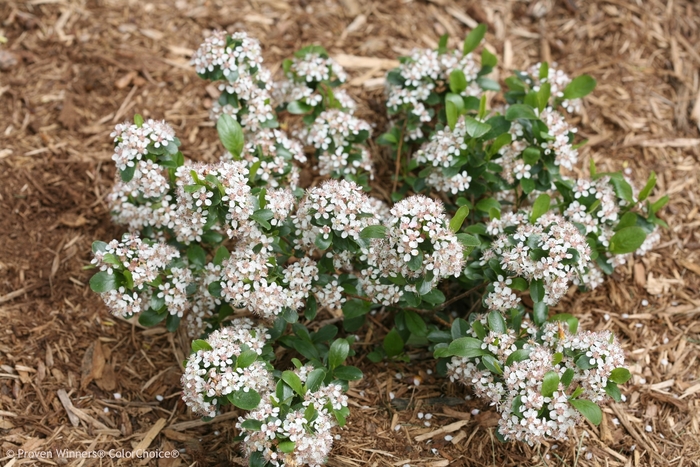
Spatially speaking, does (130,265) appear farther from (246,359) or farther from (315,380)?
(315,380)

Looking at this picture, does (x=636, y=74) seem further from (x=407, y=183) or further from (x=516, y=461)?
(x=516, y=461)

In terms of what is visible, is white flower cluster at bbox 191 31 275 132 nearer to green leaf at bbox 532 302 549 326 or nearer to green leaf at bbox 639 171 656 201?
green leaf at bbox 532 302 549 326

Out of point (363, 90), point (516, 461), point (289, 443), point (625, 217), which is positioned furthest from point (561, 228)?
point (363, 90)

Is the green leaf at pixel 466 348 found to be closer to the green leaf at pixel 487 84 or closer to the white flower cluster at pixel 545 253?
the white flower cluster at pixel 545 253

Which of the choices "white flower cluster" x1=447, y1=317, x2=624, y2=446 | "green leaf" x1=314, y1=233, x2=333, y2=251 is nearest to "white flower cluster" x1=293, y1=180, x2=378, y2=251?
"green leaf" x1=314, y1=233, x2=333, y2=251

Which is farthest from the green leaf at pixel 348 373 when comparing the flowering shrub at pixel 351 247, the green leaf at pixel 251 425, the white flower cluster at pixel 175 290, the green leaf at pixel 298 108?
the green leaf at pixel 298 108

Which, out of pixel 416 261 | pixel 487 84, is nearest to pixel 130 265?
pixel 416 261

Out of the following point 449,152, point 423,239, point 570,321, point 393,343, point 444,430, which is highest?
point 423,239
